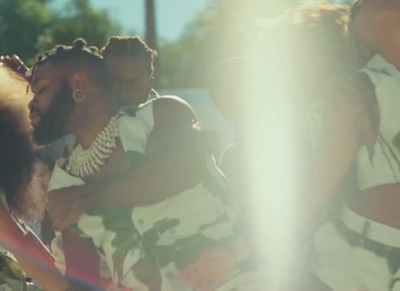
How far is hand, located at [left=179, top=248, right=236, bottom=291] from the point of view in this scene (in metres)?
2.69

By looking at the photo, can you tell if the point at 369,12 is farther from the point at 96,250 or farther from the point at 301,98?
the point at 96,250

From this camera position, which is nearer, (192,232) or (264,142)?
(192,232)

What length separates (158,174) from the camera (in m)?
2.64

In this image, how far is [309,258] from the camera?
2812 mm

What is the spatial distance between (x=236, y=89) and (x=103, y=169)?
875mm

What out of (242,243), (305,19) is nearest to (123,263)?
(242,243)

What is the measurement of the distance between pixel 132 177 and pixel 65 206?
0.72 ft

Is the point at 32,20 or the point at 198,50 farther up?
the point at 32,20

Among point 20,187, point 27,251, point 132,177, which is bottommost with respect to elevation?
point 27,251

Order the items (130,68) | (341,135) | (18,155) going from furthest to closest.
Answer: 1. (130,68)
2. (18,155)
3. (341,135)

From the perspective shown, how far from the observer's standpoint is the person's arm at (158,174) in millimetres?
2645

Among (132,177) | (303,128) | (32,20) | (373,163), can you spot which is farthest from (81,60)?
(32,20)

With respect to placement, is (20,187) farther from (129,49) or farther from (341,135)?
(341,135)

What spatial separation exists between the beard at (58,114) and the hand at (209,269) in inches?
21.8
